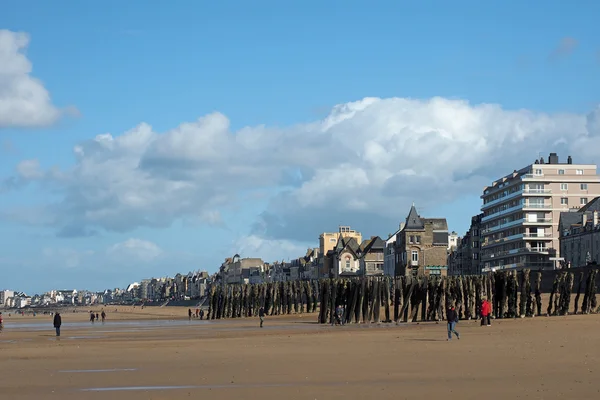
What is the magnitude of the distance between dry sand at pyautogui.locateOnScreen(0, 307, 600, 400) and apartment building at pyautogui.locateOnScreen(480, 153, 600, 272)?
7865 cm

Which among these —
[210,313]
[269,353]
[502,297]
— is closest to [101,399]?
[269,353]

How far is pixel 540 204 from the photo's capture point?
11306cm

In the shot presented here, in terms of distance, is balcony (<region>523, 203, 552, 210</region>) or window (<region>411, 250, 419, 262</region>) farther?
window (<region>411, 250, 419, 262</region>)

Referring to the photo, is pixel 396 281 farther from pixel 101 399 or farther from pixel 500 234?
pixel 500 234

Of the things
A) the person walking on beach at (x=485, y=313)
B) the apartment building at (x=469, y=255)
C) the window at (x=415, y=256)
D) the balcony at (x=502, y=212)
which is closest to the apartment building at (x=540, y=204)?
the balcony at (x=502, y=212)

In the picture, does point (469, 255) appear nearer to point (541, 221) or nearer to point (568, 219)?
point (541, 221)

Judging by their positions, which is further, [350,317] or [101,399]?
[350,317]

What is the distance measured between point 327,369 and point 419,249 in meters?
96.3

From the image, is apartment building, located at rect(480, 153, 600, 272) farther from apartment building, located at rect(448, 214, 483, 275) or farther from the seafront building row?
Result: apartment building, located at rect(448, 214, 483, 275)

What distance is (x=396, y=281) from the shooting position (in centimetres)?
5391

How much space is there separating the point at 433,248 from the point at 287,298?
4135cm

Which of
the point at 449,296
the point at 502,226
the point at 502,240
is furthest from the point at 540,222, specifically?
the point at 449,296

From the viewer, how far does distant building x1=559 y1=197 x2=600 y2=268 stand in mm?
97650

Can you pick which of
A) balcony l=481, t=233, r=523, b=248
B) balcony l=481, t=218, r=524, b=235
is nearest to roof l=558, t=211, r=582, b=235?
balcony l=481, t=218, r=524, b=235
